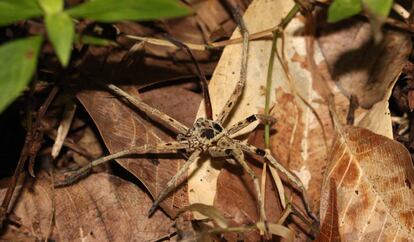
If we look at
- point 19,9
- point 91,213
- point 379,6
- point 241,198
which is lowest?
point 91,213

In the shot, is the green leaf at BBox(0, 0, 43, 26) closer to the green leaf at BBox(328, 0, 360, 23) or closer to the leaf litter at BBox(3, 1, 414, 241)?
the leaf litter at BBox(3, 1, 414, 241)

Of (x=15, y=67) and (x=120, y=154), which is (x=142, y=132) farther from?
(x=15, y=67)

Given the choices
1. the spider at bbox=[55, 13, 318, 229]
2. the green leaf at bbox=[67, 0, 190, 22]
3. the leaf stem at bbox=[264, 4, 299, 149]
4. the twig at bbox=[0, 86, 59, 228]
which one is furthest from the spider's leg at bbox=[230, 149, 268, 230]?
the green leaf at bbox=[67, 0, 190, 22]

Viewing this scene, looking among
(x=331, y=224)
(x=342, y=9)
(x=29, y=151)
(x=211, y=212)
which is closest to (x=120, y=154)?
(x=29, y=151)

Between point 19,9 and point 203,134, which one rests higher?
point 19,9

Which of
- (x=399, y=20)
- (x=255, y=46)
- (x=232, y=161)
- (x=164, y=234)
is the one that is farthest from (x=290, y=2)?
(x=164, y=234)

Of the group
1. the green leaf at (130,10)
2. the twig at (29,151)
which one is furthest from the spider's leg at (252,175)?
the green leaf at (130,10)

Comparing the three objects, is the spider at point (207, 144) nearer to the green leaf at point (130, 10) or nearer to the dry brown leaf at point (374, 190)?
the dry brown leaf at point (374, 190)
